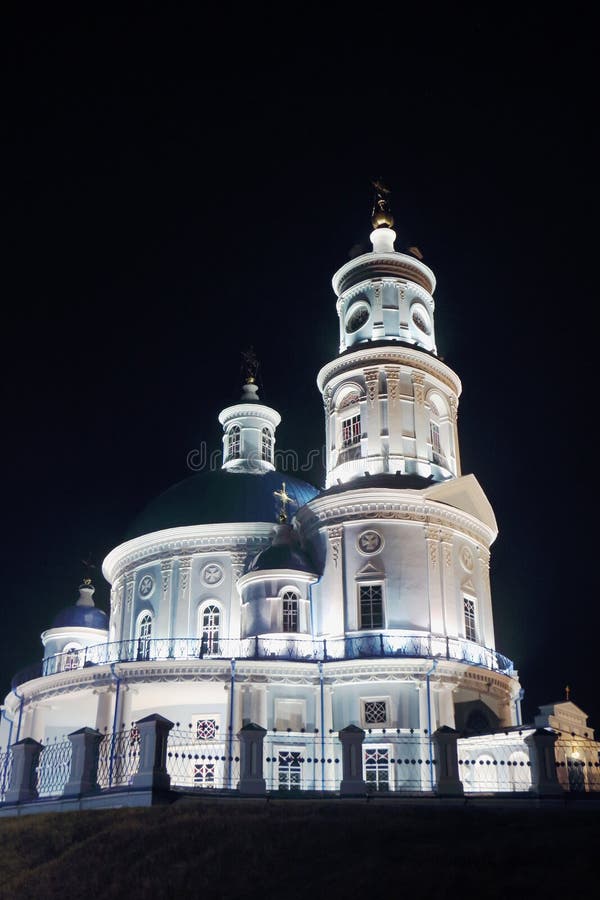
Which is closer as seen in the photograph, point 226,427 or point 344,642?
point 344,642

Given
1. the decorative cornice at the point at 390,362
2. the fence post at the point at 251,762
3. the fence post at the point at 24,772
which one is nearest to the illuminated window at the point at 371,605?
the decorative cornice at the point at 390,362

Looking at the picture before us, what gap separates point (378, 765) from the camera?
1089 inches

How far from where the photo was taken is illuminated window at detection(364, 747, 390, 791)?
1080 inches

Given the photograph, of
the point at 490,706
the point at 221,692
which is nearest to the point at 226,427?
the point at 221,692

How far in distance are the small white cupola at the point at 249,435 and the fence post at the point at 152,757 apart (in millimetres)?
25288

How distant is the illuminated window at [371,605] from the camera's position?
29922mm

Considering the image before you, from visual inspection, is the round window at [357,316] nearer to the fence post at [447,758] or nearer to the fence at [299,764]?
the fence at [299,764]

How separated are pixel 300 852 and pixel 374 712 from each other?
51.5ft

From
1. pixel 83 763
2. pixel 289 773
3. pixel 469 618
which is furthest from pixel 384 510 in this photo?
pixel 83 763

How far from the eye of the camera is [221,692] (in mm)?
30656

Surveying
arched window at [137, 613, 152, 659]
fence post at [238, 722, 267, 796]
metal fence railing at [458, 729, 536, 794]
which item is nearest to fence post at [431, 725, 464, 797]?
fence post at [238, 722, 267, 796]

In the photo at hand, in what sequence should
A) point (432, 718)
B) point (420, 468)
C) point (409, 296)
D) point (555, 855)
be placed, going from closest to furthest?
point (555, 855) → point (432, 718) → point (420, 468) → point (409, 296)

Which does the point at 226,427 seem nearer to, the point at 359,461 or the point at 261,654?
the point at 359,461

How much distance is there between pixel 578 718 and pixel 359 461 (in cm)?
1087
